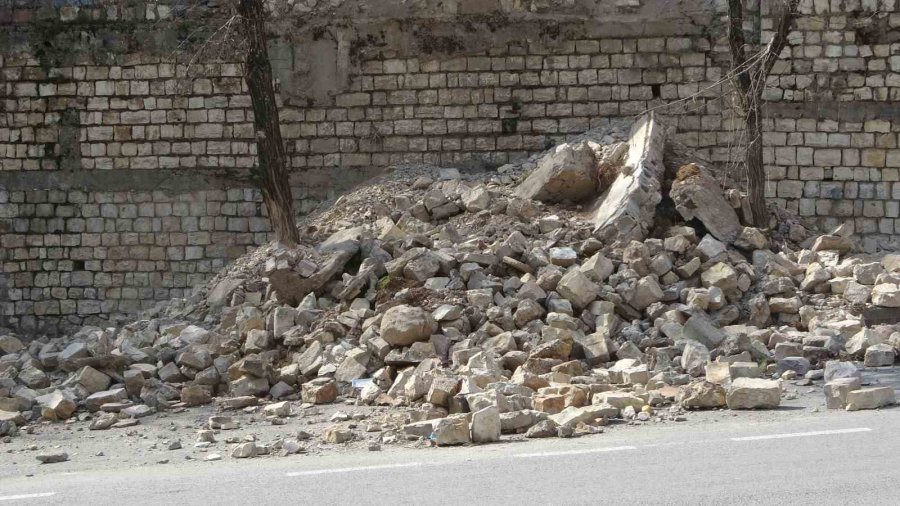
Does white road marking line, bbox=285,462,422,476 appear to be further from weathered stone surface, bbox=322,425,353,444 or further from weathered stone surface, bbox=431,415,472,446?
weathered stone surface, bbox=322,425,353,444

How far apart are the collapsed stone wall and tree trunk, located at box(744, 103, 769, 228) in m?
1.09

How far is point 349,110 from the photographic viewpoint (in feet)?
46.8

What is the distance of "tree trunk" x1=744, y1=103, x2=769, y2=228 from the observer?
39.8 ft

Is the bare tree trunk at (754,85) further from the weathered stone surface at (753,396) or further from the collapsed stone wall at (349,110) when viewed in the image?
the weathered stone surface at (753,396)

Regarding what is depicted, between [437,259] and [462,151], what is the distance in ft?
12.9

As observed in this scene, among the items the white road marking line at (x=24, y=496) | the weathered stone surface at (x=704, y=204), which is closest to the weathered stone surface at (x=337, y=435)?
the white road marking line at (x=24, y=496)

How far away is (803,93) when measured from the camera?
1381cm

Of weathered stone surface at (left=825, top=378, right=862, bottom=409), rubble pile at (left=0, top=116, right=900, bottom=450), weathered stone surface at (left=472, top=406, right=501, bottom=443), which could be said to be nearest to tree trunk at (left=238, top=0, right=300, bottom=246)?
rubble pile at (left=0, top=116, right=900, bottom=450)

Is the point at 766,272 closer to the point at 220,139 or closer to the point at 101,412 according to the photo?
the point at 101,412

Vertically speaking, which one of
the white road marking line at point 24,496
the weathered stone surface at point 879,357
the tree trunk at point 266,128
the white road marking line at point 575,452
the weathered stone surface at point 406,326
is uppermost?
the tree trunk at point 266,128

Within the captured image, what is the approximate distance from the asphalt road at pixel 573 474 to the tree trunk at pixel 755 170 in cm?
525

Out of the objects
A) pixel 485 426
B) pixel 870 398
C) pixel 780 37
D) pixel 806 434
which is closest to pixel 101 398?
pixel 485 426

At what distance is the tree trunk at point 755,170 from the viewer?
12.1 meters

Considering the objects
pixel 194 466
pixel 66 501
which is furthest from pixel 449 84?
pixel 66 501
